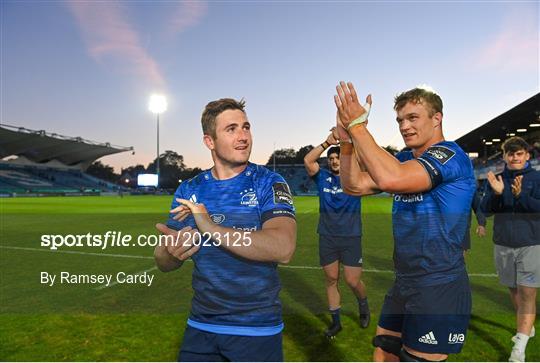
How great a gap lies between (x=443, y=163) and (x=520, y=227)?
2.92m

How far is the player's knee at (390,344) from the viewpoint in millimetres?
2932

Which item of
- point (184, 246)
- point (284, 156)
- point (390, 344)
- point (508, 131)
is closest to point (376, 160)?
point (184, 246)

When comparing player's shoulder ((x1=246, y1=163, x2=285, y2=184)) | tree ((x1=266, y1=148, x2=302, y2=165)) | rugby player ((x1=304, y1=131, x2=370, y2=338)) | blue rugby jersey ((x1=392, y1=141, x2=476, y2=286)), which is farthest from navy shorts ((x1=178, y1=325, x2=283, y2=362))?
tree ((x1=266, y1=148, x2=302, y2=165))

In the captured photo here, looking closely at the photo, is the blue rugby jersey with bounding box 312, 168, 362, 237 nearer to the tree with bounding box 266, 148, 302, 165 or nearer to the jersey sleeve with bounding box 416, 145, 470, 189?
the jersey sleeve with bounding box 416, 145, 470, 189

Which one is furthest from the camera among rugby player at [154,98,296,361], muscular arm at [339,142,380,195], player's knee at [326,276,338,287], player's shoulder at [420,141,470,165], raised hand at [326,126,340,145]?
player's knee at [326,276,338,287]

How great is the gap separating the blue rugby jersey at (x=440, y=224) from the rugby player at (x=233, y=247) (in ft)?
2.84

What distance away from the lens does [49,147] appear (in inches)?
3083

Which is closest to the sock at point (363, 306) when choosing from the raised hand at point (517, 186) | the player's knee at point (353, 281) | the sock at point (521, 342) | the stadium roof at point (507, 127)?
the player's knee at point (353, 281)

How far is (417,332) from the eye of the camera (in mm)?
2537

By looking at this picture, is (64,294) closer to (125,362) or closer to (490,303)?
(125,362)

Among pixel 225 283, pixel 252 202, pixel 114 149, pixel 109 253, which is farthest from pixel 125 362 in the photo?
pixel 114 149

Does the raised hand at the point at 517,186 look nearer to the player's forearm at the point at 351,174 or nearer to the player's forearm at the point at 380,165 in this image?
the player's forearm at the point at 351,174

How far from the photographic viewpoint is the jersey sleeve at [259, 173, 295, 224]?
226 cm

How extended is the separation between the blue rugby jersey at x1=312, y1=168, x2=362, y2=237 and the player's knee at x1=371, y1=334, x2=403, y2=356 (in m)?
2.65
